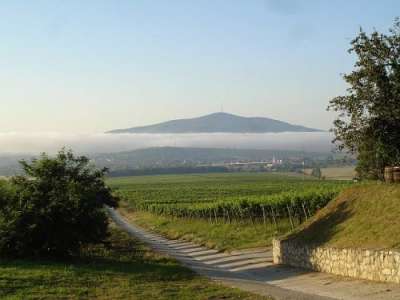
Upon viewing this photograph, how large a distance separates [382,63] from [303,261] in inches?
482

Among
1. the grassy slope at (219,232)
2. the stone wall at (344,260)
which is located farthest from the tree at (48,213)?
the grassy slope at (219,232)

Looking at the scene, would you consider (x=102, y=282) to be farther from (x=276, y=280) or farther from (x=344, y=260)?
(x=344, y=260)

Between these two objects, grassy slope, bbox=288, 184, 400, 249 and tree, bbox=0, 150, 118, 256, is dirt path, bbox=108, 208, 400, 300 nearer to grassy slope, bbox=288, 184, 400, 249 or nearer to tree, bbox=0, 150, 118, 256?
grassy slope, bbox=288, 184, 400, 249

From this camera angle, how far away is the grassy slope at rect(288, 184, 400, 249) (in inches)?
845

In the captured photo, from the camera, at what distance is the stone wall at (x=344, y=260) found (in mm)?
19000

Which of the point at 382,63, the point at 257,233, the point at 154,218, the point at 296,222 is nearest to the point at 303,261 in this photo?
the point at 382,63

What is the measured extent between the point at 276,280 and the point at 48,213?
10564 mm

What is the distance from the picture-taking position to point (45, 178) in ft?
92.4

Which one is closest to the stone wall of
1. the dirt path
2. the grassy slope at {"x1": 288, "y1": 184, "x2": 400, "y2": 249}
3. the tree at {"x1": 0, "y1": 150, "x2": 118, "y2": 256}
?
the dirt path

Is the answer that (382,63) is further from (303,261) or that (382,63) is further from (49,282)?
(49,282)

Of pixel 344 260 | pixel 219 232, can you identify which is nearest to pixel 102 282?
pixel 344 260

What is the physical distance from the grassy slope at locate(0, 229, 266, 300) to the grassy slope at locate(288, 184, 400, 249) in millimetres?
5950

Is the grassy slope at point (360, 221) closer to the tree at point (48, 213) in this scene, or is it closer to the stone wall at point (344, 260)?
the stone wall at point (344, 260)

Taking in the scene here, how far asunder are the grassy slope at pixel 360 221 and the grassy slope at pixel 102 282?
5.95 m
